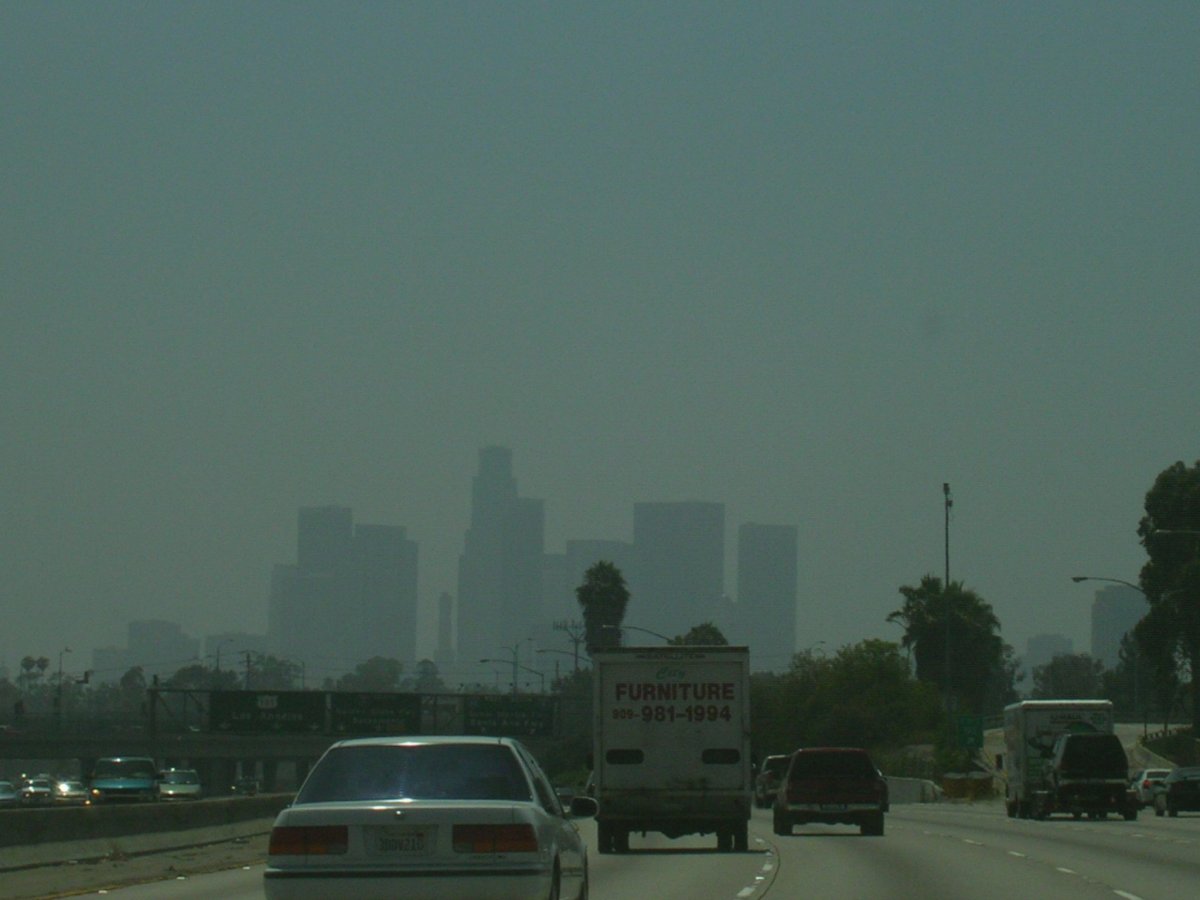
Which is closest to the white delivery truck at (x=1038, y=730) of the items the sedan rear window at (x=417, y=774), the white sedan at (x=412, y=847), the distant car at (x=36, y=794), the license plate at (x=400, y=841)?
the distant car at (x=36, y=794)

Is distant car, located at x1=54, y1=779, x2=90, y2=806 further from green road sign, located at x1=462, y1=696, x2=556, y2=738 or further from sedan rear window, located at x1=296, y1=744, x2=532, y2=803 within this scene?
sedan rear window, located at x1=296, y1=744, x2=532, y2=803

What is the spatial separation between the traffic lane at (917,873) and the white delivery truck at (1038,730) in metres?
14.6

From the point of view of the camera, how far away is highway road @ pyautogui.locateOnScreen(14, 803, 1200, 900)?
67.7 feet

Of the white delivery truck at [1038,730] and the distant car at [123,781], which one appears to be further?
the distant car at [123,781]

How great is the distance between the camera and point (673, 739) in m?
29.3

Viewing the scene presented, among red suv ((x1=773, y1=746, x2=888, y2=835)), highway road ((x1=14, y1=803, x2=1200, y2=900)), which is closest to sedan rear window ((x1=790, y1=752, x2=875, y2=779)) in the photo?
red suv ((x1=773, y1=746, x2=888, y2=835))

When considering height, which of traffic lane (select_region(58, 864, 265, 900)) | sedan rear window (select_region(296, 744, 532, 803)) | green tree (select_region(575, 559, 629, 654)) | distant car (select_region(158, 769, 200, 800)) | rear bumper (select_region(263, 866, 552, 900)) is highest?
green tree (select_region(575, 559, 629, 654))

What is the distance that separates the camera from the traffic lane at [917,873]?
20344 mm

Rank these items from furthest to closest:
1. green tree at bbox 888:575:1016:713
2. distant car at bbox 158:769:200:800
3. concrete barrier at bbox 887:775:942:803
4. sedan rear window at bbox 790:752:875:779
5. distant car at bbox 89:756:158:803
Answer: green tree at bbox 888:575:1016:713 → concrete barrier at bbox 887:775:942:803 → distant car at bbox 158:769:200:800 → distant car at bbox 89:756:158:803 → sedan rear window at bbox 790:752:875:779

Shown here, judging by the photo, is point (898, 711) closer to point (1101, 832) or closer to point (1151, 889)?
point (1101, 832)

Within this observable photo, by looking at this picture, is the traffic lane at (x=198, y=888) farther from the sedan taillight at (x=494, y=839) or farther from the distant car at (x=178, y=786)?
the distant car at (x=178, y=786)

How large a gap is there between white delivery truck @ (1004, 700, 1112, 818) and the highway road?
10.7m

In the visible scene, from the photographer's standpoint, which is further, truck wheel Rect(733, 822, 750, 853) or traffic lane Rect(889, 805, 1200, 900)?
truck wheel Rect(733, 822, 750, 853)

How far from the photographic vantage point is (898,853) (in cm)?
2945
